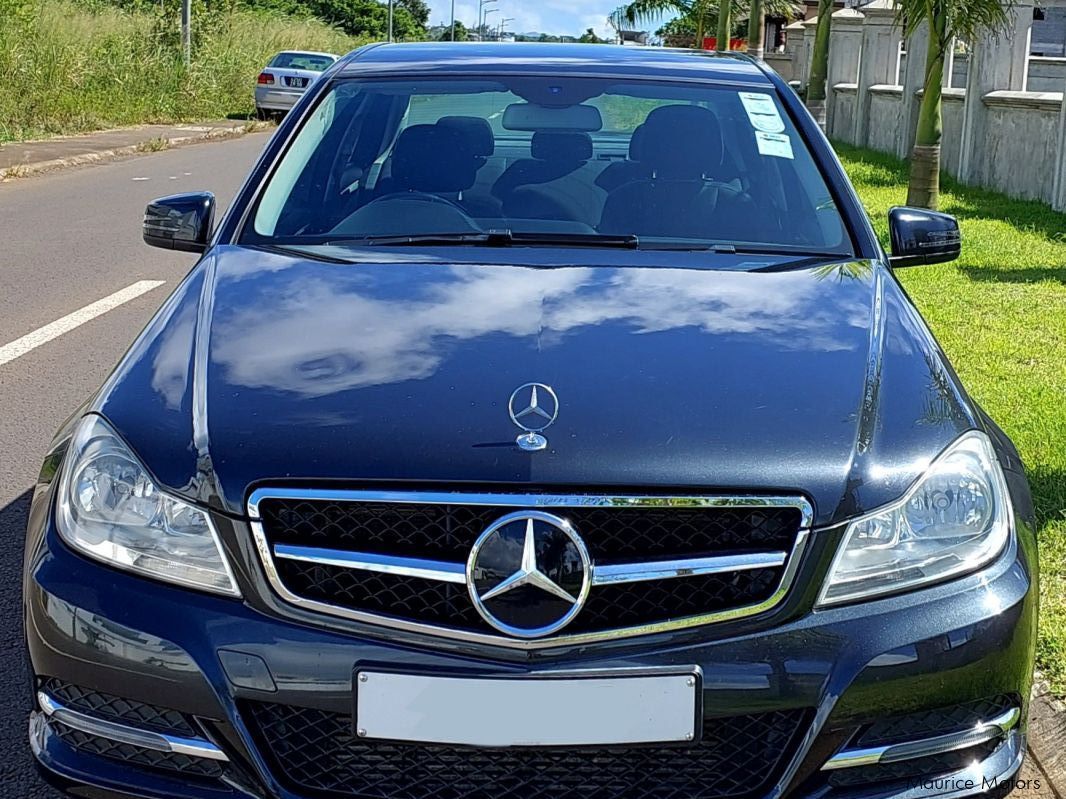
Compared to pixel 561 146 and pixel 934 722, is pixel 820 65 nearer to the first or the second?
pixel 561 146

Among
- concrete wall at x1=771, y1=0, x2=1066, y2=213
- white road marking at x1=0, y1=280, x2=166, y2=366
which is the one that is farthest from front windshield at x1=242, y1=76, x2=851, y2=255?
concrete wall at x1=771, y1=0, x2=1066, y2=213

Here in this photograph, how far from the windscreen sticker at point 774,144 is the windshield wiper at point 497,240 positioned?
610mm

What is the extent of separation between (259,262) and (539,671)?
1.51 meters

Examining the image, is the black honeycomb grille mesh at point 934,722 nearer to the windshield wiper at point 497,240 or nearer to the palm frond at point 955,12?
the windshield wiper at point 497,240

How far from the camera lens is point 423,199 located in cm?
381

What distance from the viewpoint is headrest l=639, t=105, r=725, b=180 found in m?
3.92

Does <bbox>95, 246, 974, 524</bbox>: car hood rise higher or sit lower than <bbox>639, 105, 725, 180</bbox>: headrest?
lower

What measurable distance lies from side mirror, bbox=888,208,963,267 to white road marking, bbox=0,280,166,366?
4.58 meters

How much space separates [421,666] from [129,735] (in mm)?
514

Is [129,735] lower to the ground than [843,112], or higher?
higher

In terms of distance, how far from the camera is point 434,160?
396cm

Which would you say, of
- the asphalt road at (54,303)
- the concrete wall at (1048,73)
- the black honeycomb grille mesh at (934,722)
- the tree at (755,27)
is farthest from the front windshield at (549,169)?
the tree at (755,27)

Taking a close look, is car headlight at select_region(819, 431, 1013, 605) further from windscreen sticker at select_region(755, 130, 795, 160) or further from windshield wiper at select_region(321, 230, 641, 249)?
windscreen sticker at select_region(755, 130, 795, 160)

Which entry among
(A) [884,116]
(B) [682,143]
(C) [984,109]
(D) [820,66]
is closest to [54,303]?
(B) [682,143]
